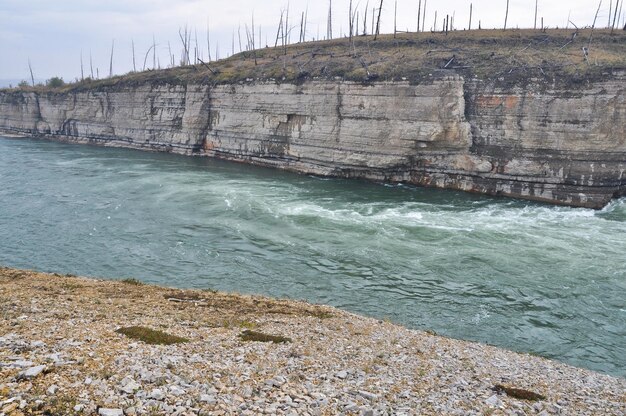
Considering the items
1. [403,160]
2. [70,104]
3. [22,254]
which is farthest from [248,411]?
[70,104]

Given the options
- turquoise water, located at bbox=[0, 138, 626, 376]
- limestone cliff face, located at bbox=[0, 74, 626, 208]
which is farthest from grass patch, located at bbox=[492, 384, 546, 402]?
limestone cliff face, located at bbox=[0, 74, 626, 208]

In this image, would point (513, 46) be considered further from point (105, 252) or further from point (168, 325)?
point (168, 325)

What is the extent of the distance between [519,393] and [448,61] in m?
38.1

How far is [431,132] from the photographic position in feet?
132

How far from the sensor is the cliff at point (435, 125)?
35562 mm

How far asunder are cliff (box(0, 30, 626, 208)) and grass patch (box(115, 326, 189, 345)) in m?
32.4

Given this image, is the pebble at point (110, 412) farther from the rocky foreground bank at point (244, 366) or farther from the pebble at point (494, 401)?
the pebble at point (494, 401)

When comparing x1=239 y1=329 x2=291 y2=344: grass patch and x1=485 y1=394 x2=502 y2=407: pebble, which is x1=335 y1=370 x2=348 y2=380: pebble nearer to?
x1=239 y1=329 x2=291 y2=344: grass patch

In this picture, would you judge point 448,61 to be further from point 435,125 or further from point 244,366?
point 244,366

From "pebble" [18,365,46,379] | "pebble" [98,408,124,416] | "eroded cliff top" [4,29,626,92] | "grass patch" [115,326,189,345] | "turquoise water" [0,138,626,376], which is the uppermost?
"eroded cliff top" [4,29,626,92]

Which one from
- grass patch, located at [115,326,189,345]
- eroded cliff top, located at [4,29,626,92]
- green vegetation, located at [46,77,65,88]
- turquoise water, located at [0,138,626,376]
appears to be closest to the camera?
grass patch, located at [115,326,189,345]

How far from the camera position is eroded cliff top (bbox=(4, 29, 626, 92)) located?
38.8m

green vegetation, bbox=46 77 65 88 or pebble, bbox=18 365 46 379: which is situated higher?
green vegetation, bbox=46 77 65 88

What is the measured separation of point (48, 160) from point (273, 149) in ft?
87.0
